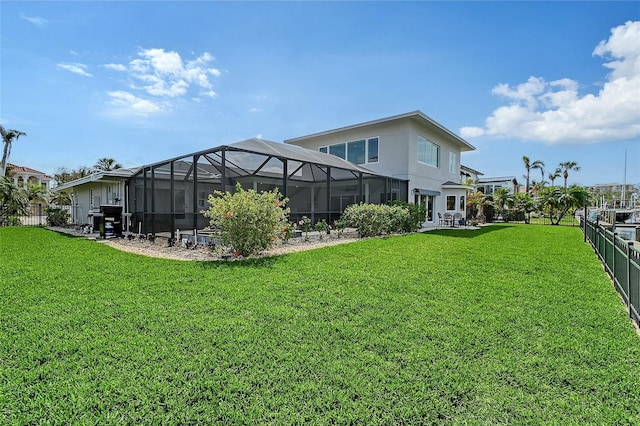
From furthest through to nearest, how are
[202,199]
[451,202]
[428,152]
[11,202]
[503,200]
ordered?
[503,200], [451,202], [428,152], [11,202], [202,199]

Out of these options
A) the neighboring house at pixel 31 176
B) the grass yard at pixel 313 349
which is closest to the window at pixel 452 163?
the grass yard at pixel 313 349

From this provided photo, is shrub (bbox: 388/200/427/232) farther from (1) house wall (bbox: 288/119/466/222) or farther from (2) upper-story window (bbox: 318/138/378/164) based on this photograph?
(2) upper-story window (bbox: 318/138/378/164)

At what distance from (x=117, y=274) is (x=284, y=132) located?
70.7ft

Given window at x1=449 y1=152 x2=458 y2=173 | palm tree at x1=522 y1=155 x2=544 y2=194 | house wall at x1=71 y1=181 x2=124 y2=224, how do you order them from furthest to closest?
palm tree at x1=522 y1=155 x2=544 y2=194 → window at x1=449 y1=152 x2=458 y2=173 → house wall at x1=71 y1=181 x2=124 y2=224

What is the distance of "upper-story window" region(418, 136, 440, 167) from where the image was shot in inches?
824

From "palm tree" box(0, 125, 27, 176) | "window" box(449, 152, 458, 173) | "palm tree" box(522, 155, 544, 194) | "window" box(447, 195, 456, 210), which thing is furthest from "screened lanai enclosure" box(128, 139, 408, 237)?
"palm tree" box(522, 155, 544, 194)

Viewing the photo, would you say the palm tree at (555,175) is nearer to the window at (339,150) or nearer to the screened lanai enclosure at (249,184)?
the window at (339,150)

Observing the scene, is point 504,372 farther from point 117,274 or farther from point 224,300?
point 117,274

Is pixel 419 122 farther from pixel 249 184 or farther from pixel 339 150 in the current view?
pixel 249 184

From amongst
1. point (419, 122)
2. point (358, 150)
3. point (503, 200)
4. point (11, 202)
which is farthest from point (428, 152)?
point (11, 202)

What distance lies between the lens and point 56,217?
2158 cm

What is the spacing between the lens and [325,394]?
2.63m

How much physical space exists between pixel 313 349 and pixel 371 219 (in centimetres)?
1043

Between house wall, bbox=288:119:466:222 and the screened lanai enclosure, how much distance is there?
4.39 feet
